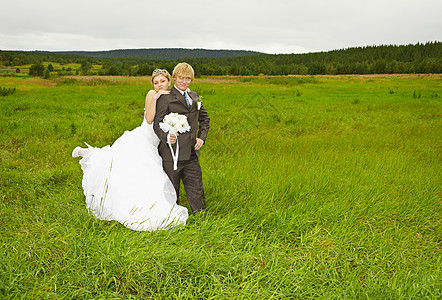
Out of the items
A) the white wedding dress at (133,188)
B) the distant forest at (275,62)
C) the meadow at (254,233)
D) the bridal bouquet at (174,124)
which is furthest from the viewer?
the distant forest at (275,62)

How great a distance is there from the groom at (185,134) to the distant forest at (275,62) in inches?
1049

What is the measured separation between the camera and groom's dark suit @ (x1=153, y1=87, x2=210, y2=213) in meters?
3.88

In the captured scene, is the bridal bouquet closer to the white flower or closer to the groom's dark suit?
the white flower

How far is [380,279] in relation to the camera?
10.7 ft

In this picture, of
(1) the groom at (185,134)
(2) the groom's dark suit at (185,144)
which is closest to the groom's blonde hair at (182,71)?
(1) the groom at (185,134)

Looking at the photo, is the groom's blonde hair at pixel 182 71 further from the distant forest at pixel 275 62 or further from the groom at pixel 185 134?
the distant forest at pixel 275 62

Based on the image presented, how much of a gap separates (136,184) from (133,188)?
0.06 metres

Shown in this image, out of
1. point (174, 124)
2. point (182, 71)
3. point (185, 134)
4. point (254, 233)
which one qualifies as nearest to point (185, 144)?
point (185, 134)

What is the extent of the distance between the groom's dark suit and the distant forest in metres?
26.6

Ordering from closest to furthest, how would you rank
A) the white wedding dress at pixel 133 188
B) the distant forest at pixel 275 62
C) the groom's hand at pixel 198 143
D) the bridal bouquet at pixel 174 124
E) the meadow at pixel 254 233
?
the meadow at pixel 254 233 < the bridal bouquet at pixel 174 124 < the white wedding dress at pixel 133 188 < the groom's hand at pixel 198 143 < the distant forest at pixel 275 62

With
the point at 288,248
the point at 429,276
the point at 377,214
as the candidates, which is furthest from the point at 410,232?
the point at 288,248

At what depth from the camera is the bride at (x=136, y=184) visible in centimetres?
381

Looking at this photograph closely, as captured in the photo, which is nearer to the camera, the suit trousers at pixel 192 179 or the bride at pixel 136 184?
the bride at pixel 136 184

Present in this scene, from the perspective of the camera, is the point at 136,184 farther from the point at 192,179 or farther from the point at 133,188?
the point at 192,179
